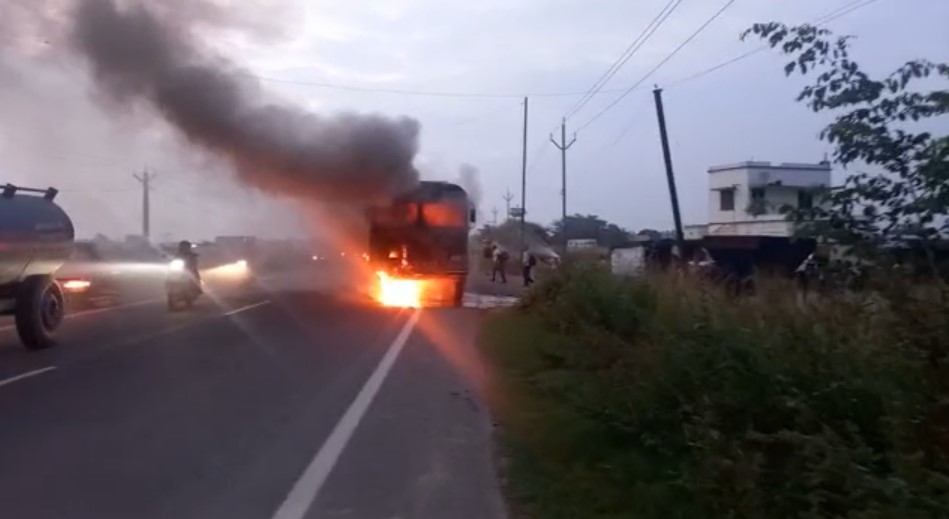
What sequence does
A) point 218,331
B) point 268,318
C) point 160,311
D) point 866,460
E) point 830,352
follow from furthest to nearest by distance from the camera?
point 160,311 < point 268,318 < point 218,331 < point 830,352 < point 866,460

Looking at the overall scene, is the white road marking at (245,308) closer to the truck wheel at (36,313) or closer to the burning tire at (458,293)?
the burning tire at (458,293)

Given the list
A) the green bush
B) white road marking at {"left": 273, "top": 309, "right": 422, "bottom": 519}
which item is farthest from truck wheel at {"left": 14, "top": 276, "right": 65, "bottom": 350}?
the green bush

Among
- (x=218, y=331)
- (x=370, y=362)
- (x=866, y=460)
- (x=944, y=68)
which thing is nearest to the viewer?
(x=866, y=460)

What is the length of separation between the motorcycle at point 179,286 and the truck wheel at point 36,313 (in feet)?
34.7

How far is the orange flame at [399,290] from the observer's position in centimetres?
4107

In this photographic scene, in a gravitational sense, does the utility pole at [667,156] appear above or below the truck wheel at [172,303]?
above

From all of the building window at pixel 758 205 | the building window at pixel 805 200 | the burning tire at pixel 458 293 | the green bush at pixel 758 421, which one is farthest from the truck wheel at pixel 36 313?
the burning tire at pixel 458 293

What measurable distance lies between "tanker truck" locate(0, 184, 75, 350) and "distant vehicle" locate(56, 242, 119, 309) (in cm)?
1077

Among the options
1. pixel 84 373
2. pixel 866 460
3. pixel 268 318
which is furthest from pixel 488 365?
pixel 866 460

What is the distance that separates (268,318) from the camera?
29484 mm

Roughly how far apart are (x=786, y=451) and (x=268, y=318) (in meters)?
22.5

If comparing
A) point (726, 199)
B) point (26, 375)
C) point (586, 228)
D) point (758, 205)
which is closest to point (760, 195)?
point (758, 205)

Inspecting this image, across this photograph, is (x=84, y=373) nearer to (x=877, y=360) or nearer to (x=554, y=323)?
(x=554, y=323)

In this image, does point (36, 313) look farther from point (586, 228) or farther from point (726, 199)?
point (586, 228)
